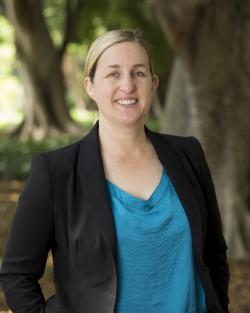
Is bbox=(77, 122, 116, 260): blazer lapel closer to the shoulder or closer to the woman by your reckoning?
the woman

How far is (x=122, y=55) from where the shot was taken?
2.42 metres

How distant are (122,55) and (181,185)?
1.82ft

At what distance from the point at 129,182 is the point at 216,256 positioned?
57 cm

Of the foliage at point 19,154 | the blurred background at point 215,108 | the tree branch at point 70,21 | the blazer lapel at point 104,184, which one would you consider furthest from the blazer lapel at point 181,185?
the tree branch at point 70,21

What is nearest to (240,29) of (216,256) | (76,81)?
(216,256)

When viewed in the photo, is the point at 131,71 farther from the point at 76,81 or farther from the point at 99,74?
the point at 76,81

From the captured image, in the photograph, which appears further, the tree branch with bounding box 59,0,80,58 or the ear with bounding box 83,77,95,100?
the tree branch with bounding box 59,0,80,58

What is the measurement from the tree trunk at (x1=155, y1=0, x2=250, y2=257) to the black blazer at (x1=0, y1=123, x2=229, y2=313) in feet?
12.6

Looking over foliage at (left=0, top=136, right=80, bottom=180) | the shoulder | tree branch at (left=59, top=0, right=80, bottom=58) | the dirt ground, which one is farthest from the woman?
tree branch at (left=59, top=0, right=80, bottom=58)

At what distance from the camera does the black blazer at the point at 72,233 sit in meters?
2.33

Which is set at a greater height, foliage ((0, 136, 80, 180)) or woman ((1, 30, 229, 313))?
woman ((1, 30, 229, 313))

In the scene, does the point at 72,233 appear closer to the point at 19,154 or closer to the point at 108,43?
the point at 108,43

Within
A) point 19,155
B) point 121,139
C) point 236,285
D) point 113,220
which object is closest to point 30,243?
point 113,220

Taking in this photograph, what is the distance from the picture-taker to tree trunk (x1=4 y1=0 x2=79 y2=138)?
663 inches
